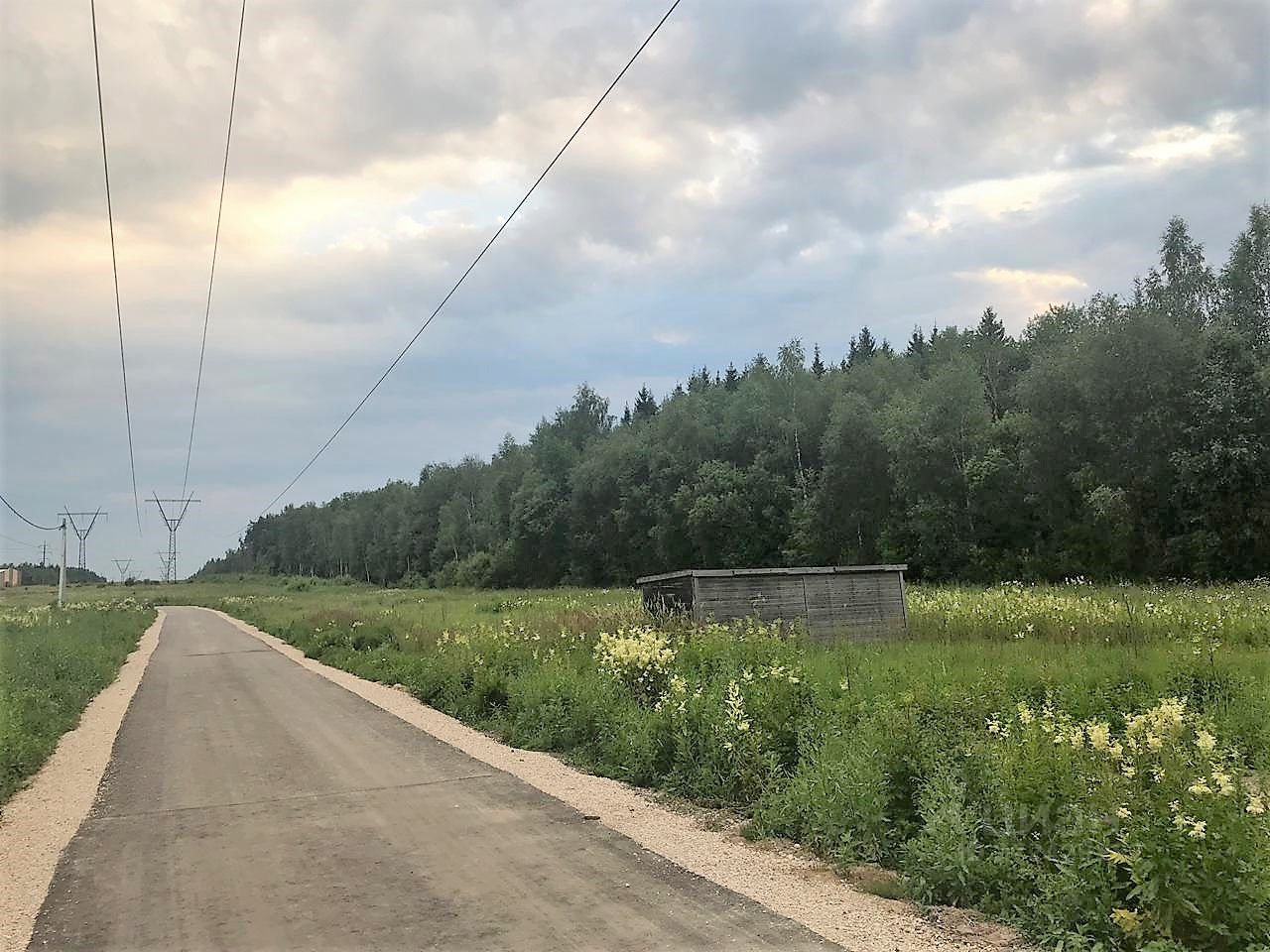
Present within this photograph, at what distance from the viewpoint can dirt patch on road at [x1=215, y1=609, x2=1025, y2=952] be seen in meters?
5.41

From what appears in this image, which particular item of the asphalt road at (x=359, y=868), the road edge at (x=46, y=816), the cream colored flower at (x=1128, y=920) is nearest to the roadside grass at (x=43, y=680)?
the road edge at (x=46, y=816)

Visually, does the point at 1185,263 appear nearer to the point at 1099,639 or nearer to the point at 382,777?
the point at 1099,639

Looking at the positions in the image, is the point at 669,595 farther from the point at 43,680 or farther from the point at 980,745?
the point at 980,745

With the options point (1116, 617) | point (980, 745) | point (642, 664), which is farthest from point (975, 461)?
point (980, 745)

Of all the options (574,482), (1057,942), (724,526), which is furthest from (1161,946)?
(574,482)

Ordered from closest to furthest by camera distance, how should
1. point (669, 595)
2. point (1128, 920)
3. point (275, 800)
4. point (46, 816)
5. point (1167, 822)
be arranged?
point (1128, 920), point (1167, 822), point (46, 816), point (275, 800), point (669, 595)

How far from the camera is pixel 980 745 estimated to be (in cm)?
671

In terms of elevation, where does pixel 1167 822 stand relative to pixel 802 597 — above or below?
below

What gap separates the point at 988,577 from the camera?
1923 inches

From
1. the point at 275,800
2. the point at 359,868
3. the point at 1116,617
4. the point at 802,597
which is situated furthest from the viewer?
the point at 802,597

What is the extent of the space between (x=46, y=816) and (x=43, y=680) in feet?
36.4

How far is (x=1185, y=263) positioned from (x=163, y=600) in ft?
334

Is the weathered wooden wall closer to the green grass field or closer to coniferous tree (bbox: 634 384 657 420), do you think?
the green grass field

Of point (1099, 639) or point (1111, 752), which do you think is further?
point (1099, 639)
